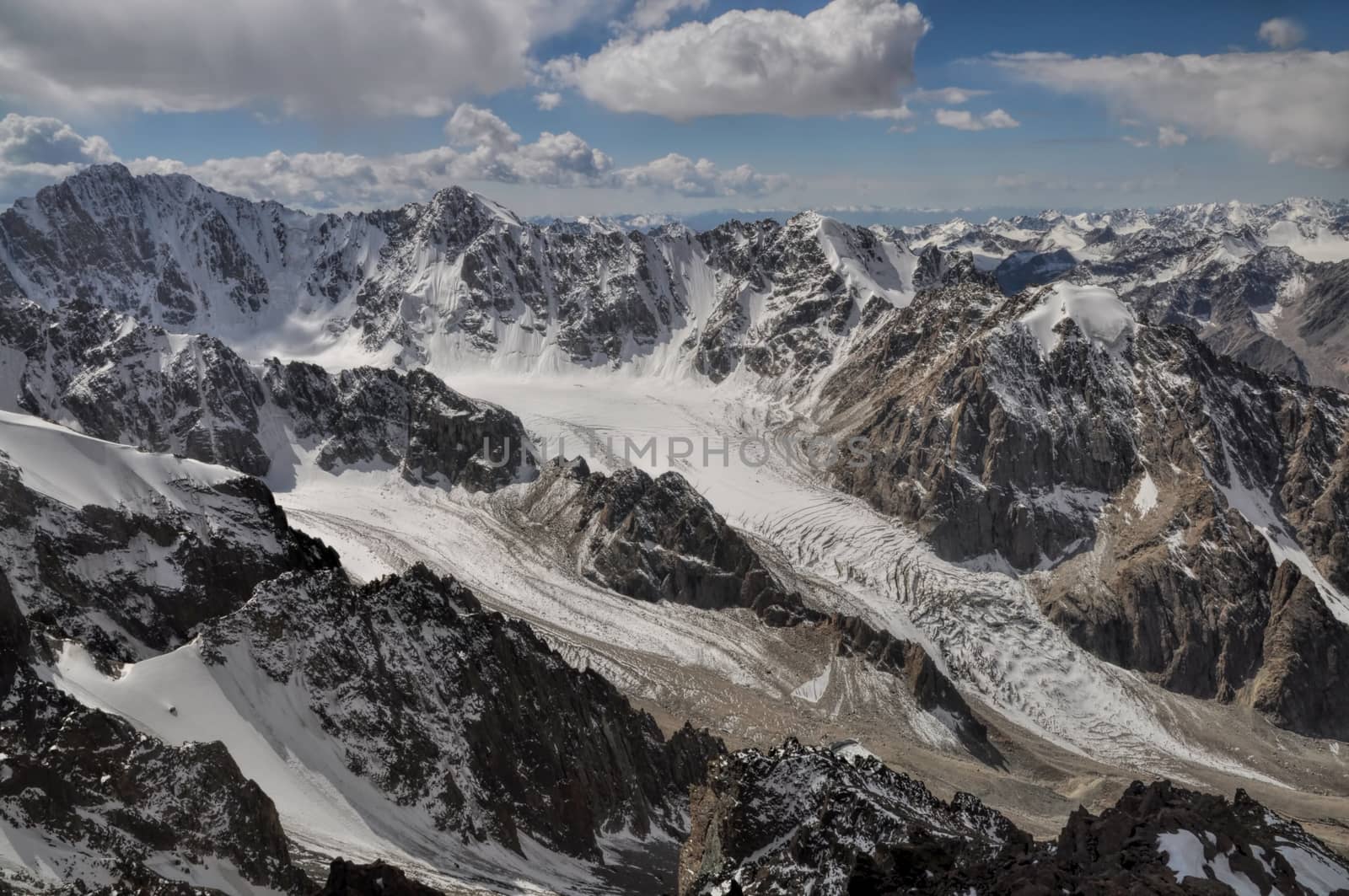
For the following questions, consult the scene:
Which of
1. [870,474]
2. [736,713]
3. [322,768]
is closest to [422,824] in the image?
[322,768]

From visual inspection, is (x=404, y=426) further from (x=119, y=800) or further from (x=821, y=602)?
(x=119, y=800)

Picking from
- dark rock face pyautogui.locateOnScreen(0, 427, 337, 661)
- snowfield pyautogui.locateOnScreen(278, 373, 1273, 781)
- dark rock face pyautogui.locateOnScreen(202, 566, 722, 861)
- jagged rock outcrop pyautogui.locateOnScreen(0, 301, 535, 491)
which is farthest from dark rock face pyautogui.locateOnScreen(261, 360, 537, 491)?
dark rock face pyautogui.locateOnScreen(202, 566, 722, 861)

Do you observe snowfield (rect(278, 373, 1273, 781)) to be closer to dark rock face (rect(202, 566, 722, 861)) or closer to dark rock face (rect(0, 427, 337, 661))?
dark rock face (rect(202, 566, 722, 861))

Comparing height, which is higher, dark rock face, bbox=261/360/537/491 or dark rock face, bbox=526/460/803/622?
dark rock face, bbox=261/360/537/491

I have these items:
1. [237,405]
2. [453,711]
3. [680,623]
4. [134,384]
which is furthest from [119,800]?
[134,384]

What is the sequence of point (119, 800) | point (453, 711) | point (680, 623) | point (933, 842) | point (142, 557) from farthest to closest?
1. point (680, 623)
2. point (142, 557)
3. point (453, 711)
4. point (119, 800)
5. point (933, 842)

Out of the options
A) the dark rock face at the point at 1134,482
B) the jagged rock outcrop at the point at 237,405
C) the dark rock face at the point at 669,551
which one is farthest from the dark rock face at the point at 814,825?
the jagged rock outcrop at the point at 237,405

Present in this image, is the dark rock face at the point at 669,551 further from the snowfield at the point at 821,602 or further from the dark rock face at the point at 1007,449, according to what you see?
the dark rock face at the point at 1007,449

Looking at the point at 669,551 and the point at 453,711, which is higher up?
the point at 669,551
